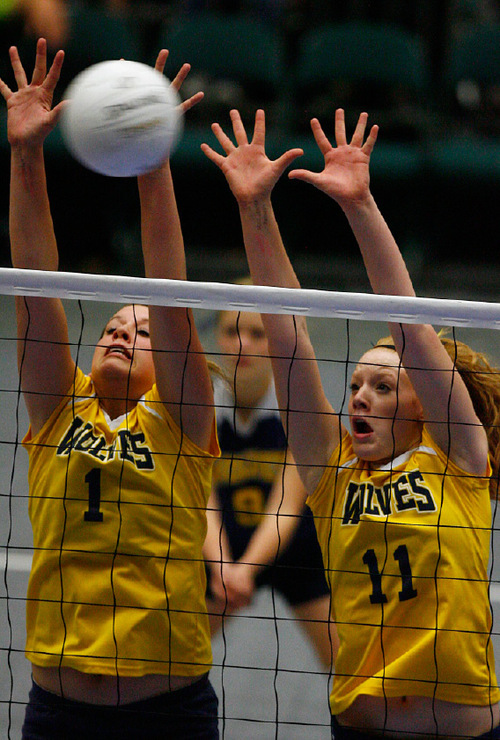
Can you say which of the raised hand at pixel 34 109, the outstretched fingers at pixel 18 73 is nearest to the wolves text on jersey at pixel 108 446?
the raised hand at pixel 34 109

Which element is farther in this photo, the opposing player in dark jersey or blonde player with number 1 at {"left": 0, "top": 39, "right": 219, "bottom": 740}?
the opposing player in dark jersey

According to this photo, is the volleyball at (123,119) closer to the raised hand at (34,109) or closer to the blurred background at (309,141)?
the raised hand at (34,109)

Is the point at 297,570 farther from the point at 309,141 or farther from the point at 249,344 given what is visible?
the point at 309,141

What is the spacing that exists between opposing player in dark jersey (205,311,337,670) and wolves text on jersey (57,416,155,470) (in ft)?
2.28

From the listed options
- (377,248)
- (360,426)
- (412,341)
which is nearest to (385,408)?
(360,426)

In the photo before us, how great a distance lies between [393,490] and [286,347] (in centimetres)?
44

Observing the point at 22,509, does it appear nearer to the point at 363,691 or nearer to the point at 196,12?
the point at 363,691

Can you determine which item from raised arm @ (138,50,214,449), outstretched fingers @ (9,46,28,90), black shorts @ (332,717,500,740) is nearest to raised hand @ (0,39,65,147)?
outstretched fingers @ (9,46,28,90)

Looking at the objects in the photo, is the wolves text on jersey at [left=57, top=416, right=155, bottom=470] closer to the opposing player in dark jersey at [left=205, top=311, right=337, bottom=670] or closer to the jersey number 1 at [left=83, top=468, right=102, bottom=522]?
the jersey number 1 at [left=83, top=468, right=102, bottom=522]

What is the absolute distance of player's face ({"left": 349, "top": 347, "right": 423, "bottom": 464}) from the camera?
2.24m

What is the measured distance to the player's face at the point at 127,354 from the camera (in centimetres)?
238

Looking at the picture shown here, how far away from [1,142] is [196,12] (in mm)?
2265

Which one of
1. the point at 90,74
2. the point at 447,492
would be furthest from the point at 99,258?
the point at 447,492

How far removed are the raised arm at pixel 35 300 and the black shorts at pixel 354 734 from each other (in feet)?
3.39
